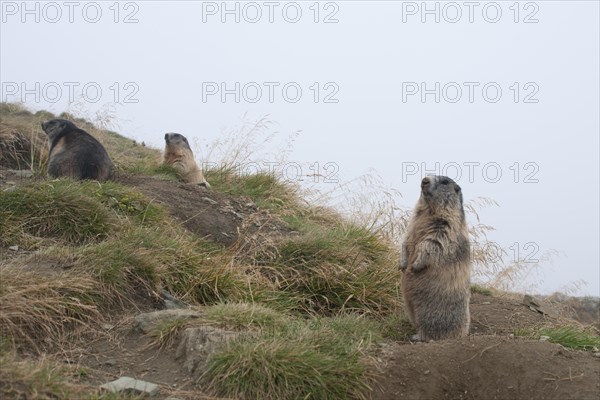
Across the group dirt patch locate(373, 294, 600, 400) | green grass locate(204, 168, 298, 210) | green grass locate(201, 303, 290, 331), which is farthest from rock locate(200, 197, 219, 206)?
dirt patch locate(373, 294, 600, 400)

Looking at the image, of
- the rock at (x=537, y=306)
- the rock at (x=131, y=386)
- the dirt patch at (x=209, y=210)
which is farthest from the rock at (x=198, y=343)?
the rock at (x=537, y=306)

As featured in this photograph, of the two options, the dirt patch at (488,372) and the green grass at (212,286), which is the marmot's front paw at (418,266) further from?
the dirt patch at (488,372)

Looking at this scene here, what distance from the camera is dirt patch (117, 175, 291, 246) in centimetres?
787

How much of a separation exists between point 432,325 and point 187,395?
2.48 meters

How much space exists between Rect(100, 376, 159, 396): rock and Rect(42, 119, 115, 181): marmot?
4.64 m

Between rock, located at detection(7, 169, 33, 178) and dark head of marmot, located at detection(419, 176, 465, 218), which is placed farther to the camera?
rock, located at detection(7, 169, 33, 178)

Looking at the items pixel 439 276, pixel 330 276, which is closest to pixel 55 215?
pixel 330 276

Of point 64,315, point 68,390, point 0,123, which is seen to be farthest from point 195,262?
point 0,123

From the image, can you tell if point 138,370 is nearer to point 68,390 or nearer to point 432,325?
point 68,390

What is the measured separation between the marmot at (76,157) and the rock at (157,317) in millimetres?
3724

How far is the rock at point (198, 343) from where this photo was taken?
4770mm

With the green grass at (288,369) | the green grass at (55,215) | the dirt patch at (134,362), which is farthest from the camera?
the green grass at (55,215)

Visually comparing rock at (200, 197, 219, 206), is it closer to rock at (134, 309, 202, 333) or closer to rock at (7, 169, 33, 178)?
rock at (7, 169, 33, 178)

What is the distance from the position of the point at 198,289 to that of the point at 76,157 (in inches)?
135
